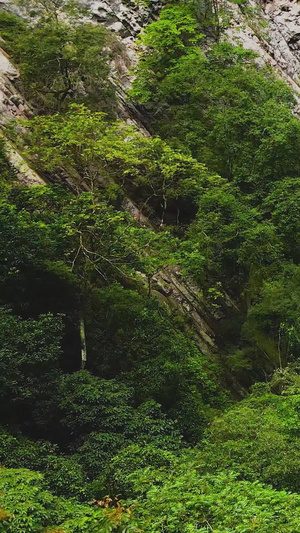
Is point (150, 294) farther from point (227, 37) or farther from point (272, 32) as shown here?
point (272, 32)

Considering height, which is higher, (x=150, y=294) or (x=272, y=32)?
(x=272, y=32)

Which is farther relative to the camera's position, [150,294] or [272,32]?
[272,32]

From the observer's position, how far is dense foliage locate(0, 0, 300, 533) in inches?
263

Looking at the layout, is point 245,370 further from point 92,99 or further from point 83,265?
point 92,99

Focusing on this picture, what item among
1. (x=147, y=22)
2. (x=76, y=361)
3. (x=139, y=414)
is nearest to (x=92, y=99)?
(x=147, y=22)

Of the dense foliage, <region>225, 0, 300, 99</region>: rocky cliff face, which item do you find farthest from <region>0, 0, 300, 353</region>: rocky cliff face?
the dense foliage

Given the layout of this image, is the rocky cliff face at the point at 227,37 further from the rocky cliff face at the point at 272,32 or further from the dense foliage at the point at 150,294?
the dense foliage at the point at 150,294

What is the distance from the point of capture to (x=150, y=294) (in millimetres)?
14820

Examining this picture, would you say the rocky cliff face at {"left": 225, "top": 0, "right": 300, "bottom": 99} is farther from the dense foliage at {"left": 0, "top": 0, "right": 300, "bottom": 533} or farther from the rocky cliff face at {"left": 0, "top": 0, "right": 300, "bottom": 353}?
the dense foliage at {"left": 0, "top": 0, "right": 300, "bottom": 533}

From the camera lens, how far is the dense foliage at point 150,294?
669cm

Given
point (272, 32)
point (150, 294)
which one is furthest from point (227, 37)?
point (150, 294)

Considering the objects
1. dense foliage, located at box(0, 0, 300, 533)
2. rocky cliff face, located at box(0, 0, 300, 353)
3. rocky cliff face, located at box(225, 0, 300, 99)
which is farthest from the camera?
rocky cliff face, located at box(225, 0, 300, 99)

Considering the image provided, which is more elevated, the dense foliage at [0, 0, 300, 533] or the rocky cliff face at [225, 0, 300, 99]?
the rocky cliff face at [225, 0, 300, 99]

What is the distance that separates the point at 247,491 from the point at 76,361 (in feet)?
22.5
